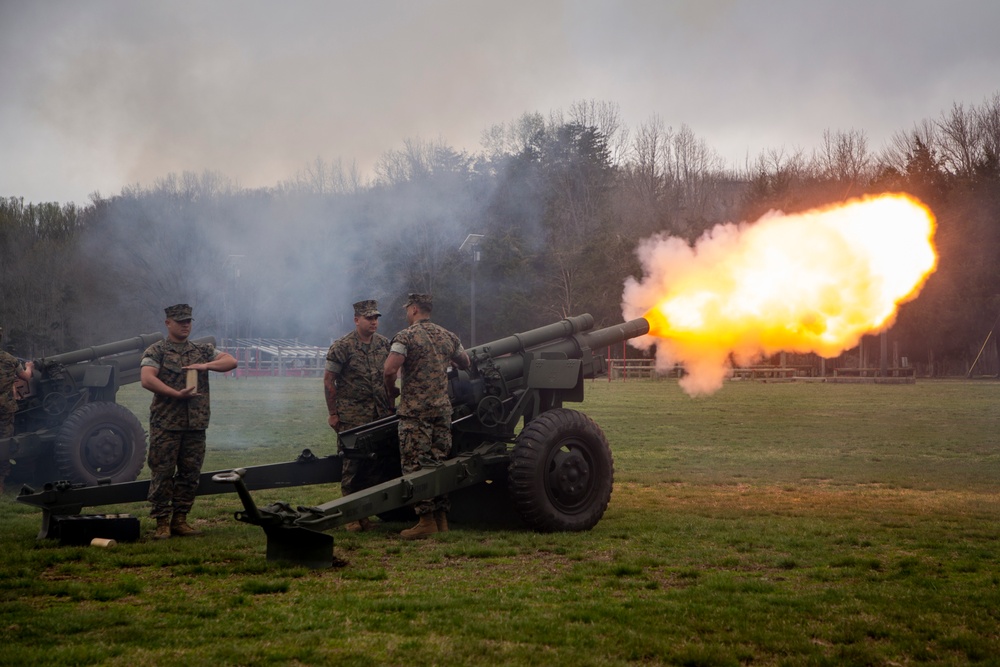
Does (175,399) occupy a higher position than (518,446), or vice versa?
(175,399)

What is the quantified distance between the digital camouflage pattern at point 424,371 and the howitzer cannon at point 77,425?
16.5ft

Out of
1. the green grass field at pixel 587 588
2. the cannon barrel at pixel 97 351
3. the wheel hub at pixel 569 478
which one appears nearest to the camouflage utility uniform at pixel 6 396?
the green grass field at pixel 587 588

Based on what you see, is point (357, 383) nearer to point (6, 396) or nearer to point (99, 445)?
point (99, 445)

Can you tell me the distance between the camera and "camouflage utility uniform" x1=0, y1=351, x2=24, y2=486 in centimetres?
1195

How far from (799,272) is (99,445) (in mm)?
9988

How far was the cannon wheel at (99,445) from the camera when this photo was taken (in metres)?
12.4

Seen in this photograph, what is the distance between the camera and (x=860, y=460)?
15.8 meters

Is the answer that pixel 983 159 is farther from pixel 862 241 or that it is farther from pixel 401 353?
pixel 401 353

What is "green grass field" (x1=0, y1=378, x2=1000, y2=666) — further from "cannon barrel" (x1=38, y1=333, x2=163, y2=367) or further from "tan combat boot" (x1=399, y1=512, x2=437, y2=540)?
"cannon barrel" (x1=38, y1=333, x2=163, y2=367)

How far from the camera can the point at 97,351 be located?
1334cm

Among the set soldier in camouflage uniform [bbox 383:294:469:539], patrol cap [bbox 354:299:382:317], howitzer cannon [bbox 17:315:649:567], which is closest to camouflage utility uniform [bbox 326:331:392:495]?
patrol cap [bbox 354:299:382:317]

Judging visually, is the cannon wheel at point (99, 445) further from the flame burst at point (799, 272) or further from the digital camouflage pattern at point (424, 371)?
the flame burst at point (799, 272)

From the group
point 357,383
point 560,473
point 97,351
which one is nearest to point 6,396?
point 97,351

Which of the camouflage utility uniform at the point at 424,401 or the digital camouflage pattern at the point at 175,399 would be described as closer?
the digital camouflage pattern at the point at 175,399
